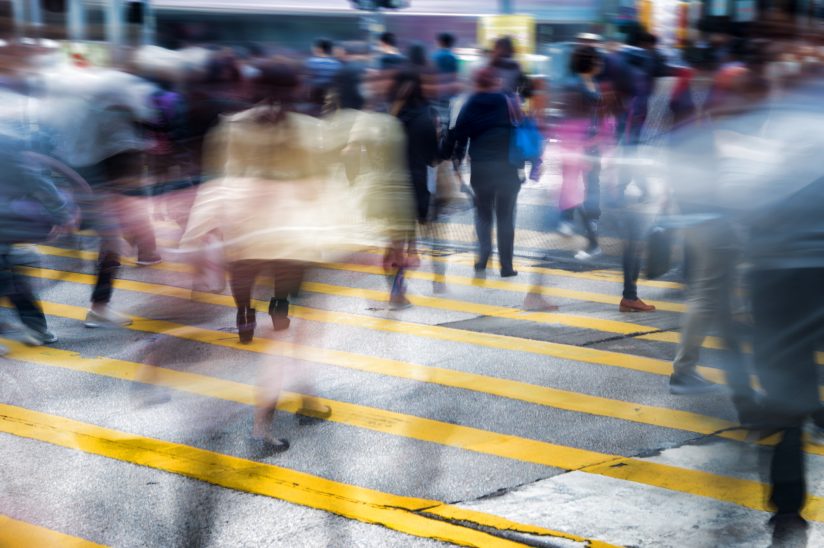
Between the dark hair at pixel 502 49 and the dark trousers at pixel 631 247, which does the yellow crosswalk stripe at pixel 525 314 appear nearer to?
the dark trousers at pixel 631 247

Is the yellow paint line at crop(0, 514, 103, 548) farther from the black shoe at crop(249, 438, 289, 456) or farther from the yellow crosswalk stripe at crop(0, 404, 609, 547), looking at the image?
the black shoe at crop(249, 438, 289, 456)

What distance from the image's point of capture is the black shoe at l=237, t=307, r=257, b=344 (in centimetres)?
637

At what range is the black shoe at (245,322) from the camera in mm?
6367

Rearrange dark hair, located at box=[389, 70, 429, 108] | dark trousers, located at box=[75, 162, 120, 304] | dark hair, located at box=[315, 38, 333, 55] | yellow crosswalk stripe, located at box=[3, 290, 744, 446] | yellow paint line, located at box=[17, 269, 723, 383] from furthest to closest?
dark hair, located at box=[315, 38, 333, 55], dark hair, located at box=[389, 70, 429, 108], dark trousers, located at box=[75, 162, 120, 304], yellow paint line, located at box=[17, 269, 723, 383], yellow crosswalk stripe, located at box=[3, 290, 744, 446]

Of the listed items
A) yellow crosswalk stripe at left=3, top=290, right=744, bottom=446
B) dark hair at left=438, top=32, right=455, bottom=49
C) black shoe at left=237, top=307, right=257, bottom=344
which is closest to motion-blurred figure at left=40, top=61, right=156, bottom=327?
yellow crosswalk stripe at left=3, top=290, right=744, bottom=446

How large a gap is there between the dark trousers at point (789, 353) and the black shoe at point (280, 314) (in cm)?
266

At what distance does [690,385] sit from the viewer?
6.01 metres

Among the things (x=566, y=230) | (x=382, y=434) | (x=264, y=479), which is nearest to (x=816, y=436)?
(x=382, y=434)

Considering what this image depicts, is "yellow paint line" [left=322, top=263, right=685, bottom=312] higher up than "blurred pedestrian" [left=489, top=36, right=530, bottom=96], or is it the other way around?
"blurred pedestrian" [left=489, top=36, right=530, bottom=96]

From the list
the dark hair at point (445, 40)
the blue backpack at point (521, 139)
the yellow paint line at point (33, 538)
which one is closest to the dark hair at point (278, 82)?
the yellow paint line at point (33, 538)

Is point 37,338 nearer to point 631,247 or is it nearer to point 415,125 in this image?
point 415,125

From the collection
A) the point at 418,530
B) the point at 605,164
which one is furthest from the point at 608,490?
the point at 605,164

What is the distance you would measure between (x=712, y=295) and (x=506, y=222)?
142 inches

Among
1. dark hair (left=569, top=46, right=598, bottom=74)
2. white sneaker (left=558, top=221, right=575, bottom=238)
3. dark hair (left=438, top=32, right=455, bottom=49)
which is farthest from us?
dark hair (left=438, top=32, right=455, bottom=49)
